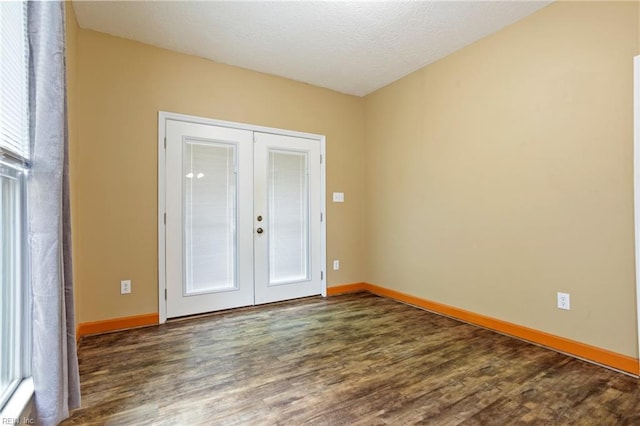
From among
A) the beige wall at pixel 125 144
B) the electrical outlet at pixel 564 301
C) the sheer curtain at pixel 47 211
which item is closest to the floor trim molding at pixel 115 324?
the beige wall at pixel 125 144

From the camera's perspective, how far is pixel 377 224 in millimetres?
4156

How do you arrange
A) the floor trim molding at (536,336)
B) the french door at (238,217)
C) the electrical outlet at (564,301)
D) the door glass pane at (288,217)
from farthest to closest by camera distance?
the door glass pane at (288,217), the french door at (238,217), the electrical outlet at (564,301), the floor trim molding at (536,336)

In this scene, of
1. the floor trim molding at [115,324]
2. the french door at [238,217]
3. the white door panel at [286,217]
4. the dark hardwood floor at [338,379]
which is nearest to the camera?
the dark hardwood floor at [338,379]

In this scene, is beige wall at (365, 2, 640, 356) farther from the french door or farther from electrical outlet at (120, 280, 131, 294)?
electrical outlet at (120, 280, 131, 294)

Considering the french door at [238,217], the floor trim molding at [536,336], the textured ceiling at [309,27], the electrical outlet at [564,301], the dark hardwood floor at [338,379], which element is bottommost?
the dark hardwood floor at [338,379]

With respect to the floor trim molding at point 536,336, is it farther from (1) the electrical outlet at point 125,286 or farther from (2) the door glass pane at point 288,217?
(1) the electrical outlet at point 125,286

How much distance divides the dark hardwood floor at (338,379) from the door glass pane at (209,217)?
526 millimetres

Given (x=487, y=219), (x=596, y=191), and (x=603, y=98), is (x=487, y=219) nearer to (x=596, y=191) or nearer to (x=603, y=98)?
(x=596, y=191)

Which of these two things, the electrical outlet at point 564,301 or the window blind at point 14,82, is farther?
the electrical outlet at point 564,301

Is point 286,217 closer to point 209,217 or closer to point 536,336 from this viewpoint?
point 209,217

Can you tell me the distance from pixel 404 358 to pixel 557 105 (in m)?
2.25

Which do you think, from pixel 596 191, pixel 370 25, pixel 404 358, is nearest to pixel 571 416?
pixel 404 358

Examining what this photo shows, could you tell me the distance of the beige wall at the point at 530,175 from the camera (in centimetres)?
212

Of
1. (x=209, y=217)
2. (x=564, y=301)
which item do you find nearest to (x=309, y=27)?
(x=209, y=217)
